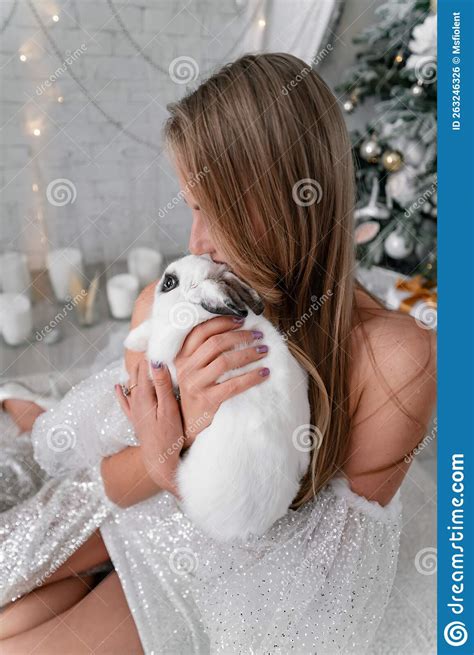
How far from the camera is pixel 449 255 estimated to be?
0.61m

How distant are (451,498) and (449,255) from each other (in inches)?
10.5

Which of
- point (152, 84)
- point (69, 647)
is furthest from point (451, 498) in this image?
point (152, 84)

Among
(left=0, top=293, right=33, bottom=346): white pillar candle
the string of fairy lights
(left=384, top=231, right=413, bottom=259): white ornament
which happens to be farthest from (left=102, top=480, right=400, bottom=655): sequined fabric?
(left=384, top=231, right=413, bottom=259): white ornament

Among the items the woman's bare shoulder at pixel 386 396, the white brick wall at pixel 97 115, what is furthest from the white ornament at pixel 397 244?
the woman's bare shoulder at pixel 386 396

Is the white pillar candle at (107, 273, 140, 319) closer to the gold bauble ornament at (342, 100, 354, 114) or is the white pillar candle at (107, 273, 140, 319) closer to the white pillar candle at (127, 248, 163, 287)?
the white pillar candle at (127, 248, 163, 287)

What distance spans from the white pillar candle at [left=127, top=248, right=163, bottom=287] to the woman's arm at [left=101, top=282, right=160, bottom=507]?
30 cm

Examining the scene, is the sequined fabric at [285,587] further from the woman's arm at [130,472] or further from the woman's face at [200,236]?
the woman's face at [200,236]

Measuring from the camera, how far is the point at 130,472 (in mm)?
729

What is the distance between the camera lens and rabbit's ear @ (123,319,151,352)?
659 millimetres

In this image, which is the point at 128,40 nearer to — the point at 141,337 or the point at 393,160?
the point at 141,337

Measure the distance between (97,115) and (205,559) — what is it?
68cm

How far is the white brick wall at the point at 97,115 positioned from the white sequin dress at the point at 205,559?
375 mm

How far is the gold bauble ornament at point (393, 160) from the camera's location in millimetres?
1223

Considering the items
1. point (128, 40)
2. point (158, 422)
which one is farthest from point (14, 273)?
point (158, 422)
